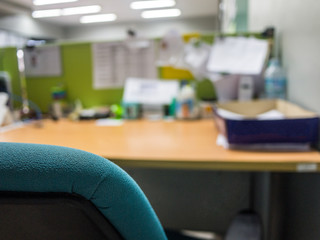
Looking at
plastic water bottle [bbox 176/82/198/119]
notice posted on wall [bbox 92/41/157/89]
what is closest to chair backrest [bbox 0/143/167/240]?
plastic water bottle [bbox 176/82/198/119]

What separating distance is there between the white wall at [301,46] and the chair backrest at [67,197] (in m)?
0.68

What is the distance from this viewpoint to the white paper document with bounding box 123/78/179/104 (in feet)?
4.07

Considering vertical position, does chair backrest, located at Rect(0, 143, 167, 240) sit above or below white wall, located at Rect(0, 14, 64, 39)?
below

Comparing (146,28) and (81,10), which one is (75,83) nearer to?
(81,10)

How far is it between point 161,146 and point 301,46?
1.82ft

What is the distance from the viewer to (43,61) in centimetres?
137

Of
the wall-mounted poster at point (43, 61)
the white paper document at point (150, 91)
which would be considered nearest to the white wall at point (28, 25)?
the wall-mounted poster at point (43, 61)

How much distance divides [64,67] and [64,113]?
0.24 meters

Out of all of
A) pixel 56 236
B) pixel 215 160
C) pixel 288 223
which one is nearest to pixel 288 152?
pixel 215 160

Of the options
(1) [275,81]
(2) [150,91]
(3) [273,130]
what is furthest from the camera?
(2) [150,91]

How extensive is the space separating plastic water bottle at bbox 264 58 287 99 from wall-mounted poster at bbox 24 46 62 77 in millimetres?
994

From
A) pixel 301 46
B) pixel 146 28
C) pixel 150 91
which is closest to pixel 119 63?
pixel 150 91

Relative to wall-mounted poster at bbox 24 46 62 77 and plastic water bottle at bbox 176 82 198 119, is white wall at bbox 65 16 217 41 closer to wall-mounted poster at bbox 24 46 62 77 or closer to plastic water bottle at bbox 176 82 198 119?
wall-mounted poster at bbox 24 46 62 77

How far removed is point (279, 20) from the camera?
112cm
